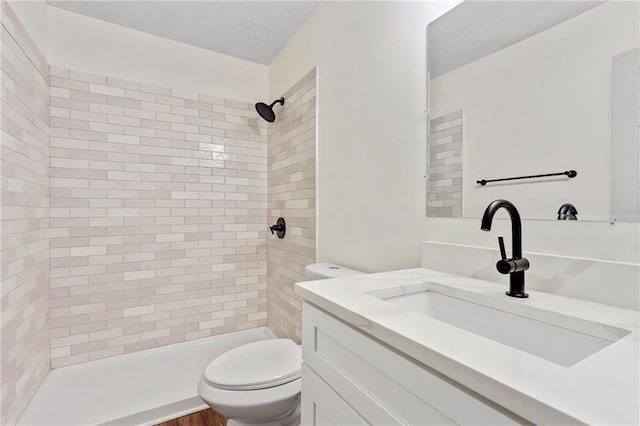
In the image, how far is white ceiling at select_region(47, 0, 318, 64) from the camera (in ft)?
5.99

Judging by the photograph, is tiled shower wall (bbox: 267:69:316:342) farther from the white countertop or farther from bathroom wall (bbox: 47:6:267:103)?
the white countertop

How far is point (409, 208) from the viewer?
4.18ft

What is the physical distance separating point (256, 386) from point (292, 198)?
4.03 feet

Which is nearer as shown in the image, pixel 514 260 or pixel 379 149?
pixel 514 260

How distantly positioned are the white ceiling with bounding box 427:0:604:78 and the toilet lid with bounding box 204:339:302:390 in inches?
54.7

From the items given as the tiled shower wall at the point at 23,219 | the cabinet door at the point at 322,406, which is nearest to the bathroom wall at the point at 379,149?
the cabinet door at the point at 322,406

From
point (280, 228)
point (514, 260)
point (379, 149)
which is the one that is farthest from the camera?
point (280, 228)

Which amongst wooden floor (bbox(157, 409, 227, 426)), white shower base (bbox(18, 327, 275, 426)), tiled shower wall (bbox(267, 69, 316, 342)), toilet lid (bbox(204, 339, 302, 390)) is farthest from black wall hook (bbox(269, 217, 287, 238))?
wooden floor (bbox(157, 409, 227, 426))

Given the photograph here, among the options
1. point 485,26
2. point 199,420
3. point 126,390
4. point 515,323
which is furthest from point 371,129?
point 126,390

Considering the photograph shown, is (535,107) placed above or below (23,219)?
above

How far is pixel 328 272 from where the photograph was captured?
1.51m

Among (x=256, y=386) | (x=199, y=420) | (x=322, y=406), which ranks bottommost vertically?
(x=199, y=420)

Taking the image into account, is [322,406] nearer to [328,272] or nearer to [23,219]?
[328,272]

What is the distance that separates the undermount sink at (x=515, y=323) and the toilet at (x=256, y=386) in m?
0.55
